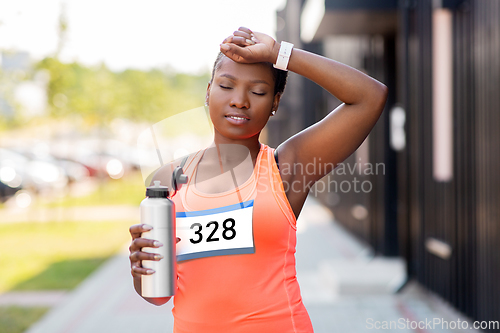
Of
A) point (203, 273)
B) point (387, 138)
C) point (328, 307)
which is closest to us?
point (203, 273)

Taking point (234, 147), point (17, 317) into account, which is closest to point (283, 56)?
point (234, 147)

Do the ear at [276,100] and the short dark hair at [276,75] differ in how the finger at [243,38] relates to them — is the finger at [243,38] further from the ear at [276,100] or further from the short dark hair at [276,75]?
the ear at [276,100]

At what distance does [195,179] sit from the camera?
1.65 m

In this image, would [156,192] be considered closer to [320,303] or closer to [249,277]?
[249,277]

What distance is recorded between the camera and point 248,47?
1.48m

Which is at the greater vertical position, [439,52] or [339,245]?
[439,52]

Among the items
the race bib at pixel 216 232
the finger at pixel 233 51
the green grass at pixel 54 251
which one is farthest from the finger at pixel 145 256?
the green grass at pixel 54 251

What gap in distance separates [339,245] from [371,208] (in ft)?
3.87

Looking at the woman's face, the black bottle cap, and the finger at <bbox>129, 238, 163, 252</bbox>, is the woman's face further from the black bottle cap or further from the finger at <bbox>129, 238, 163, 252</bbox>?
the finger at <bbox>129, 238, 163, 252</bbox>

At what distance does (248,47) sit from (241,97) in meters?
0.16

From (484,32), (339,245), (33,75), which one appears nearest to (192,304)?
(484,32)

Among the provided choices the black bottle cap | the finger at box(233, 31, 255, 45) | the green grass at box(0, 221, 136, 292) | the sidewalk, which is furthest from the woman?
the green grass at box(0, 221, 136, 292)

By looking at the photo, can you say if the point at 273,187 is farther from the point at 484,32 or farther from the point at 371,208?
the point at 371,208

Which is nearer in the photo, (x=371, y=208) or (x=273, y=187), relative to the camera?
(x=273, y=187)
